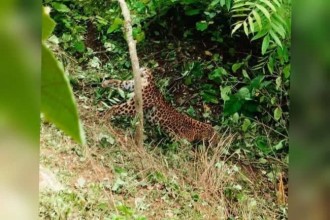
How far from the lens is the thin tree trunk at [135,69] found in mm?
1427

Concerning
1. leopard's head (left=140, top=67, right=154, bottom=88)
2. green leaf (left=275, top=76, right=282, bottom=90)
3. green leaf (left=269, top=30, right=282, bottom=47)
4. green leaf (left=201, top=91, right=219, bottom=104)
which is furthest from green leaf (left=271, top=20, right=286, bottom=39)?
leopard's head (left=140, top=67, right=154, bottom=88)

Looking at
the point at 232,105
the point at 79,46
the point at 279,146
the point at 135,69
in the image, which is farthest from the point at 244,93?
the point at 79,46

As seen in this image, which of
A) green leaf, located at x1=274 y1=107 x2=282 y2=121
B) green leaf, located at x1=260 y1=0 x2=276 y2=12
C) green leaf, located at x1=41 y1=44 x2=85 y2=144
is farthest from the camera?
green leaf, located at x1=274 y1=107 x2=282 y2=121

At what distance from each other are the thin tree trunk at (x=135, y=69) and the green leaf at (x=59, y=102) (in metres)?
1.00

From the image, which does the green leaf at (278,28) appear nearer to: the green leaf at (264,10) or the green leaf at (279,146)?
the green leaf at (264,10)

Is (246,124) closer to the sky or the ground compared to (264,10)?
closer to the ground

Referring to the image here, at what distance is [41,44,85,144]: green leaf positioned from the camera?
426 millimetres

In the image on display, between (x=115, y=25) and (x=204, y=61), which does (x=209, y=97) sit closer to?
(x=204, y=61)

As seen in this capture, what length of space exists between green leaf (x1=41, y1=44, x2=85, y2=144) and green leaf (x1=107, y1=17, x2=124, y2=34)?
1.01 meters

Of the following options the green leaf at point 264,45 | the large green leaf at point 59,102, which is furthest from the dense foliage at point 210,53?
the large green leaf at point 59,102

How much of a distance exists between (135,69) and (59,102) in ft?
3.34

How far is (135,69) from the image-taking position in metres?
1.45

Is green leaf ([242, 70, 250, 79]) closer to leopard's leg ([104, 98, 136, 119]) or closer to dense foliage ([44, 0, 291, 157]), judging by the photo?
dense foliage ([44, 0, 291, 157])
